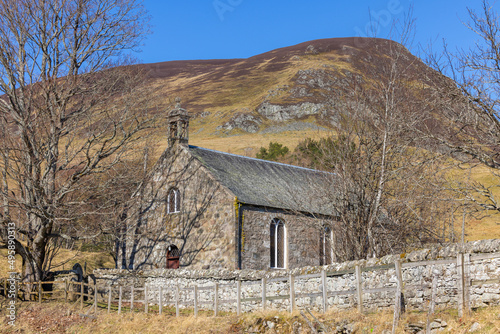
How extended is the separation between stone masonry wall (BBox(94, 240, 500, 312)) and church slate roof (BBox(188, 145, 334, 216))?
5.72 m

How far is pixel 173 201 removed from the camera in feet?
92.5

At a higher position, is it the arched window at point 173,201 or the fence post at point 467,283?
the arched window at point 173,201

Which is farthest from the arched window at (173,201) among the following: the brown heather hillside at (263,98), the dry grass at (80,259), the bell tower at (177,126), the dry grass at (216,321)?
the dry grass at (80,259)

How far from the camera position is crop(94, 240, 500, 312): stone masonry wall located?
428 inches

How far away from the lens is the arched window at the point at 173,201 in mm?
27764

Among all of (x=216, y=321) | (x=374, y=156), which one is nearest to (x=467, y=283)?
(x=216, y=321)

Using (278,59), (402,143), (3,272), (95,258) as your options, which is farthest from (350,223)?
(278,59)

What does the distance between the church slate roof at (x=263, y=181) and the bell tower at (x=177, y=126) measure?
83cm

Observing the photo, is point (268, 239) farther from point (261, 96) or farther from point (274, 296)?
point (261, 96)

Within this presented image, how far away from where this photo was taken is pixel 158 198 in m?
28.7

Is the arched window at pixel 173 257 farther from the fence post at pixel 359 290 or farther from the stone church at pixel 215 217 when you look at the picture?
the fence post at pixel 359 290

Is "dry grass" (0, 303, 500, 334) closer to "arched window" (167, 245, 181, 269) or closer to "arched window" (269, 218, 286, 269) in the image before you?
"arched window" (167, 245, 181, 269)

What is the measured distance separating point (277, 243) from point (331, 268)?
11.7 m

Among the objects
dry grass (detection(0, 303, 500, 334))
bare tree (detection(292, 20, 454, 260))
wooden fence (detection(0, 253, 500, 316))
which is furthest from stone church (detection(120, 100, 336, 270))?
dry grass (detection(0, 303, 500, 334))
